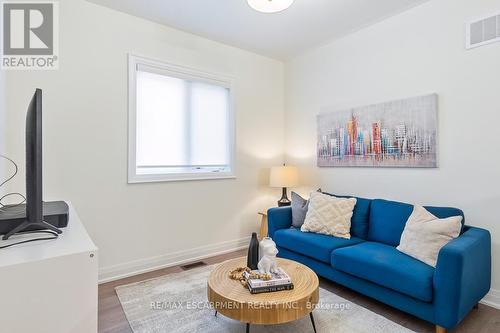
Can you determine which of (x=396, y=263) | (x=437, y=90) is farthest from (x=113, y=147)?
(x=437, y=90)

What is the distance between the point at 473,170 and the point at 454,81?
81 centimetres

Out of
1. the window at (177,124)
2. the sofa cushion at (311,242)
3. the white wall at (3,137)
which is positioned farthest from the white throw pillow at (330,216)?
the white wall at (3,137)

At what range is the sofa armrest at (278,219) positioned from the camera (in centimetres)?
308

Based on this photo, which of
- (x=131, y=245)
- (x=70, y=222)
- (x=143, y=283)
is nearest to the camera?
(x=70, y=222)

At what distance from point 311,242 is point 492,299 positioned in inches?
58.4

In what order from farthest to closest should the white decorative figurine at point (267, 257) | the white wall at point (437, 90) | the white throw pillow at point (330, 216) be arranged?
the white throw pillow at point (330, 216), the white wall at point (437, 90), the white decorative figurine at point (267, 257)

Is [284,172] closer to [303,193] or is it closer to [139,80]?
[303,193]

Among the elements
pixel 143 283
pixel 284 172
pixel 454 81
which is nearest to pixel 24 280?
pixel 143 283

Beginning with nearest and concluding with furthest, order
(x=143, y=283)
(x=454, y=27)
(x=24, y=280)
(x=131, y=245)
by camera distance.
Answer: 1. (x=24, y=280)
2. (x=454, y=27)
3. (x=143, y=283)
4. (x=131, y=245)

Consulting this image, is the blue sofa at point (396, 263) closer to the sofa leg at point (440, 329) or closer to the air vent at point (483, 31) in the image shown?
the sofa leg at point (440, 329)

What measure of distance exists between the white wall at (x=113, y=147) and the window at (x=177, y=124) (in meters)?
0.10

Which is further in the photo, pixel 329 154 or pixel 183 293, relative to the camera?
pixel 329 154

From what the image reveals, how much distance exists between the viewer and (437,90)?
8.44 feet

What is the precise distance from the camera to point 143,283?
2650 millimetres
